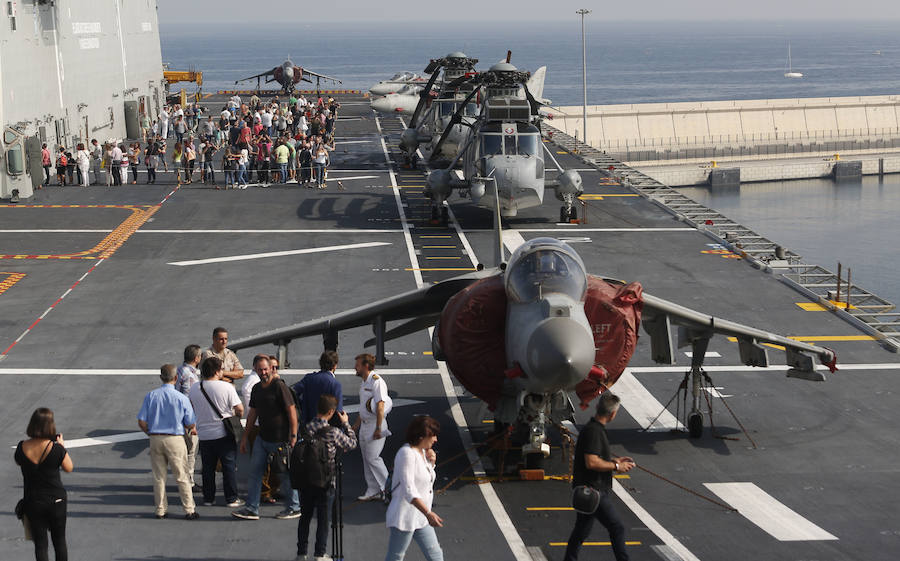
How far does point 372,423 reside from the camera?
1484cm

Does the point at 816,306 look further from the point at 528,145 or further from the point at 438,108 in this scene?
the point at 438,108

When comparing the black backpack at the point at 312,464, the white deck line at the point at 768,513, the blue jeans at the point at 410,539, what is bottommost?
the white deck line at the point at 768,513

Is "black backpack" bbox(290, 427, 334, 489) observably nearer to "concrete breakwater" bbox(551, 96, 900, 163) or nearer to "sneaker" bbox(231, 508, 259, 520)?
"sneaker" bbox(231, 508, 259, 520)

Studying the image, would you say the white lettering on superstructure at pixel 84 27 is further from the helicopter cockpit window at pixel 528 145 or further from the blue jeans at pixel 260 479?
the blue jeans at pixel 260 479

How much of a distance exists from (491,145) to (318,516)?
80.9ft

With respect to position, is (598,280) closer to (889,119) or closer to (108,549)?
(108,549)

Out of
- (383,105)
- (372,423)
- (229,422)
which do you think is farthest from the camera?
(383,105)

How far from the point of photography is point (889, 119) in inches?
5177

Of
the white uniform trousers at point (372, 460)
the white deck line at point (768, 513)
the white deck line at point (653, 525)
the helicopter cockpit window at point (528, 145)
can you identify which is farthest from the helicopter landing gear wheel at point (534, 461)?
the helicopter cockpit window at point (528, 145)

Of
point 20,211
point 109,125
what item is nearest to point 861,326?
point 20,211

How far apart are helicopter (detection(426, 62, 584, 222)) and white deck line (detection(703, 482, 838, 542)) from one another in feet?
65.1

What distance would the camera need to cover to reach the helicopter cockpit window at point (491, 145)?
118 ft

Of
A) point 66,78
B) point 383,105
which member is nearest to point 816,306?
point 66,78

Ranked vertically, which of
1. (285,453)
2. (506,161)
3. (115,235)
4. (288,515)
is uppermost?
(506,161)
